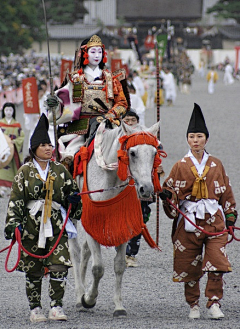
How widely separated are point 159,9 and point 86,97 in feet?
244

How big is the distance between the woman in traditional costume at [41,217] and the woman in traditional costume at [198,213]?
774 millimetres

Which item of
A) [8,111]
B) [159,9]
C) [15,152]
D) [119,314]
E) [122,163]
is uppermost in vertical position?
[122,163]

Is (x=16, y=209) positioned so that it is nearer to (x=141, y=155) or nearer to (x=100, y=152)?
(x=100, y=152)

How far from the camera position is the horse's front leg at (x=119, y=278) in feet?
17.5

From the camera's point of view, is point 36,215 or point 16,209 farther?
point 36,215

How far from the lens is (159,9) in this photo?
78.9 m

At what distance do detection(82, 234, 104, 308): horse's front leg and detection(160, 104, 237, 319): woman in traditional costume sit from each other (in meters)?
0.57

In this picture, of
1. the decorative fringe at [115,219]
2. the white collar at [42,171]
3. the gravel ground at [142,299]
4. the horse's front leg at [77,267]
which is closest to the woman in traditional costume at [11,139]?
the gravel ground at [142,299]

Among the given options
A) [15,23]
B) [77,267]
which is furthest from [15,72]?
[77,267]

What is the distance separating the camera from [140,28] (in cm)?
7856

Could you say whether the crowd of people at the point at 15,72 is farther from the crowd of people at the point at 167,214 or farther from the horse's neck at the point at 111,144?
the crowd of people at the point at 167,214

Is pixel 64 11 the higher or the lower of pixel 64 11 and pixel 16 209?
the lower

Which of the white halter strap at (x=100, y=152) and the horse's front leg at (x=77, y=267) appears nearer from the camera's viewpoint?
the white halter strap at (x=100, y=152)

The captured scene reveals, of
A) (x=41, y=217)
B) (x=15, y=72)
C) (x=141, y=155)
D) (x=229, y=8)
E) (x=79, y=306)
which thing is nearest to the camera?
(x=141, y=155)
